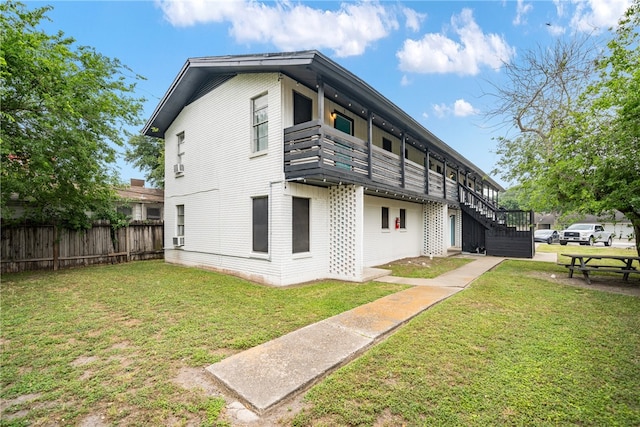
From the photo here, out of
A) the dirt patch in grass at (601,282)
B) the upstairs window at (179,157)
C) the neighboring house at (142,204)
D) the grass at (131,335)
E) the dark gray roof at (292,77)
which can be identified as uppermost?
the dark gray roof at (292,77)

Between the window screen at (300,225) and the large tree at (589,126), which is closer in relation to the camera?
the large tree at (589,126)

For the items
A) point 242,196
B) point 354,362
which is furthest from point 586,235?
point 354,362

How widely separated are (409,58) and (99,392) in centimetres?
1972

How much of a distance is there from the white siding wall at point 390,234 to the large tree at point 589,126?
486cm

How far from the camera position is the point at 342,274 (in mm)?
8648

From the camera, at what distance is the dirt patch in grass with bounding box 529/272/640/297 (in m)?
7.26

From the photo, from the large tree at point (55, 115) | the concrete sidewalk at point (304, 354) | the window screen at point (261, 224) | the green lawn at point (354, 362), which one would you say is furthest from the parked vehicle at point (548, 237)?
the large tree at point (55, 115)

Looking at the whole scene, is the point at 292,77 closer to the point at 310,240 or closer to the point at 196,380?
the point at 310,240

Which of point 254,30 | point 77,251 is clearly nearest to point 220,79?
point 254,30

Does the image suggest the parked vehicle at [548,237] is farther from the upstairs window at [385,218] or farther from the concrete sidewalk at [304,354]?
the concrete sidewalk at [304,354]

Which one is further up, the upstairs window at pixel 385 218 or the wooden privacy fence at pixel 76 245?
the upstairs window at pixel 385 218

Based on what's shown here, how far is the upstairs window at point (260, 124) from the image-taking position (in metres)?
8.43

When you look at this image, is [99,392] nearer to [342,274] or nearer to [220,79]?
[342,274]

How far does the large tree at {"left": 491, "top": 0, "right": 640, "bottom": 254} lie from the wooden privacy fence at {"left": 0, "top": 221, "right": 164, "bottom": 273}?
16332mm
